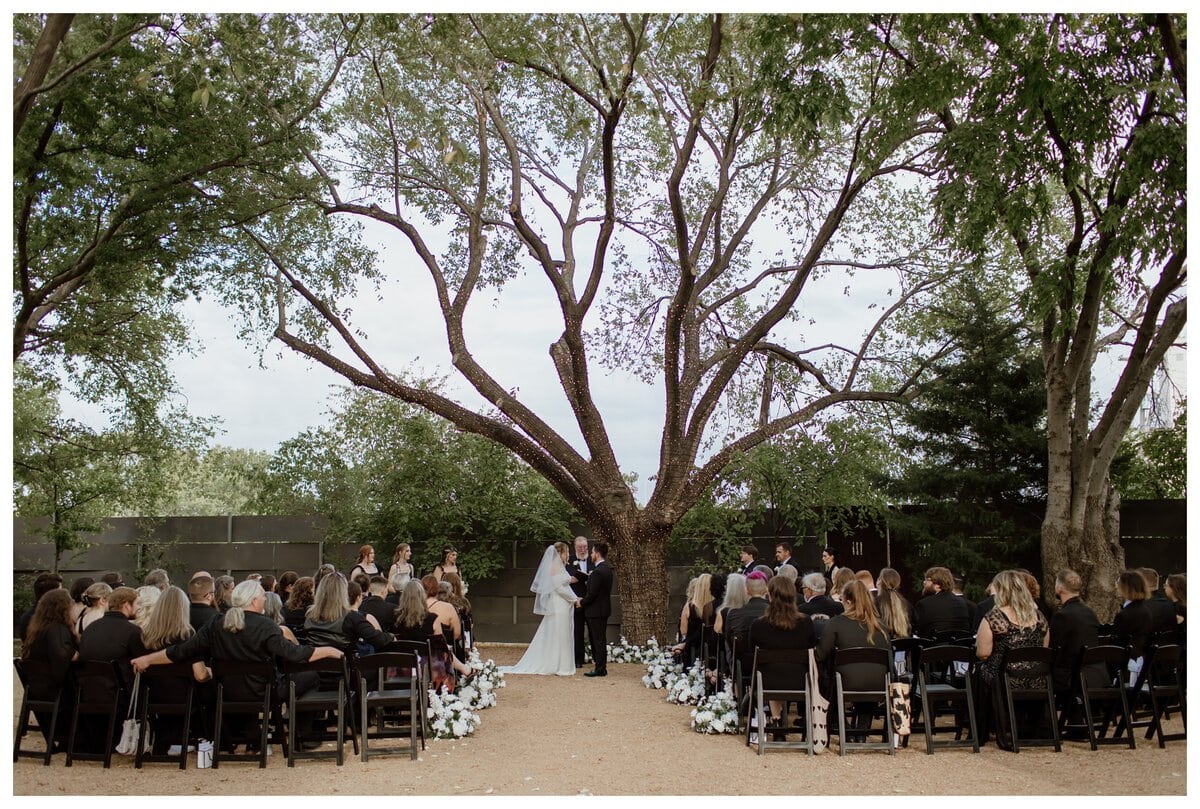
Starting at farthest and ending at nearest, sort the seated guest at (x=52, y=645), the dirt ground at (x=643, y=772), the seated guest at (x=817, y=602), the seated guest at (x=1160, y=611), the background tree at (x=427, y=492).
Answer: the background tree at (x=427, y=492) → the seated guest at (x=817, y=602) → the seated guest at (x=1160, y=611) → the seated guest at (x=52, y=645) → the dirt ground at (x=643, y=772)

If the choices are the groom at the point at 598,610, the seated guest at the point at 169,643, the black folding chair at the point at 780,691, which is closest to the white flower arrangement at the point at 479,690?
the groom at the point at 598,610

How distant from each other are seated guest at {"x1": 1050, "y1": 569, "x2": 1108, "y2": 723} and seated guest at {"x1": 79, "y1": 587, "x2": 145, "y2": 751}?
6.81 meters

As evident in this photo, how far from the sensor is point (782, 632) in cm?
819

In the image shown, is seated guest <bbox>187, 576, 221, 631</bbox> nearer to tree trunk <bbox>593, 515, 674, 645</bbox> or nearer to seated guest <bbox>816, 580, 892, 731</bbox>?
seated guest <bbox>816, 580, 892, 731</bbox>

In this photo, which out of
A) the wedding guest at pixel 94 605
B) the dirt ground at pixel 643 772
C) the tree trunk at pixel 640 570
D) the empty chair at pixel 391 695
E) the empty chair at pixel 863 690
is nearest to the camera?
the dirt ground at pixel 643 772

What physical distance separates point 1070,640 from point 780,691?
2.26 meters

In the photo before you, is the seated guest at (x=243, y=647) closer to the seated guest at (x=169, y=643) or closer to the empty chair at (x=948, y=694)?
the seated guest at (x=169, y=643)

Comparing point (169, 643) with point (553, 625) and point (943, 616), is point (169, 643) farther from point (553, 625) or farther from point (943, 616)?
point (553, 625)

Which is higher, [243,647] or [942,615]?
[942,615]

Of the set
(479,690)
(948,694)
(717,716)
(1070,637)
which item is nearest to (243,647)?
(479,690)

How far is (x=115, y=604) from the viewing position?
25.4ft

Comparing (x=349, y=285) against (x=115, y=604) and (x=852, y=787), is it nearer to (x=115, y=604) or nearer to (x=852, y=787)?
(x=115, y=604)

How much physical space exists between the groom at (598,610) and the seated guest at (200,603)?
18.6ft

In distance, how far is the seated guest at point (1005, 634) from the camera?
8047 mm
